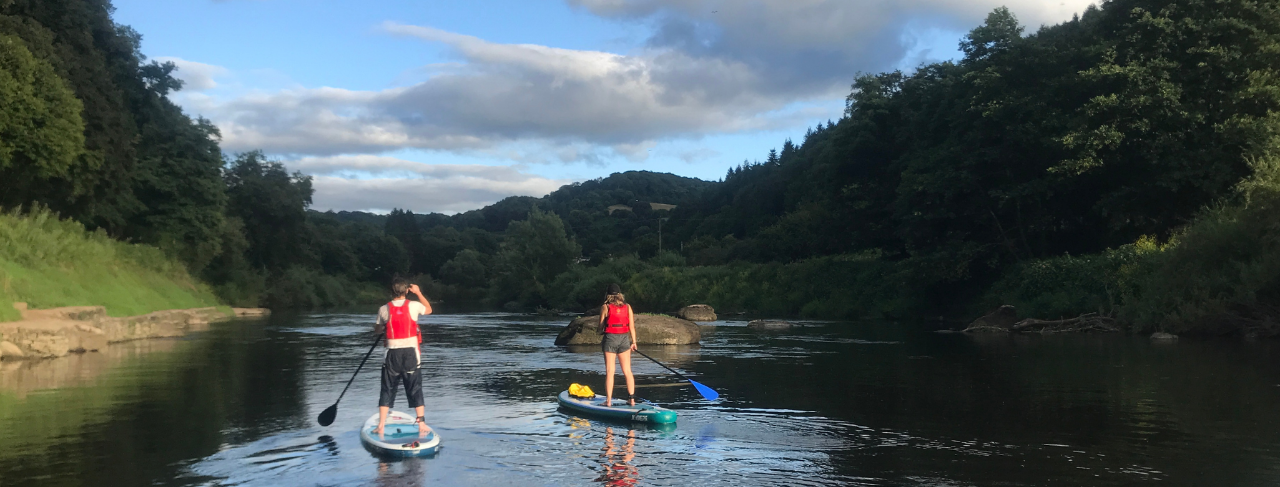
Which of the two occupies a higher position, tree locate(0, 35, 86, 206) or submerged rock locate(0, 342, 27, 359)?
tree locate(0, 35, 86, 206)

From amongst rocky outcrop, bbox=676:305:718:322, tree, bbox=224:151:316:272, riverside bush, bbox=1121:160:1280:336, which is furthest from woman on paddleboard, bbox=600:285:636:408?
tree, bbox=224:151:316:272

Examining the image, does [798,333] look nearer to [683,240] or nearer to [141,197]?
[141,197]

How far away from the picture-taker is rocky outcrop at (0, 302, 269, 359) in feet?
70.5

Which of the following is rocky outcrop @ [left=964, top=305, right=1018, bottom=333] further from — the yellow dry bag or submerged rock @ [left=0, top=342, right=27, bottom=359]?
submerged rock @ [left=0, top=342, right=27, bottom=359]

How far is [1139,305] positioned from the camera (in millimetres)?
32438

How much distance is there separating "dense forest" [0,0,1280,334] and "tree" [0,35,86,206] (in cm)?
8

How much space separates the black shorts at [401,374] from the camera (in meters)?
11.0

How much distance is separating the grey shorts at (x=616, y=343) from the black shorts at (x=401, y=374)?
323 centimetres

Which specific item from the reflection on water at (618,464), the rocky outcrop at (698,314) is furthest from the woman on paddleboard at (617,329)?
the rocky outcrop at (698,314)

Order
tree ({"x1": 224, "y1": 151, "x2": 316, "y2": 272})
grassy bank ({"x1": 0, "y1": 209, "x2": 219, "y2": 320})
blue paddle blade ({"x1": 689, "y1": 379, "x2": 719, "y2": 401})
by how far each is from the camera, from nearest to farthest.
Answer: blue paddle blade ({"x1": 689, "y1": 379, "x2": 719, "y2": 401}) < grassy bank ({"x1": 0, "y1": 209, "x2": 219, "y2": 320}) < tree ({"x1": 224, "y1": 151, "x2": 316, "y2": 272})

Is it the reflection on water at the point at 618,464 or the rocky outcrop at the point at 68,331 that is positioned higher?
the rocky outcrop at the point at 68,331

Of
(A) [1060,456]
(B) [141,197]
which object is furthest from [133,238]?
(A) [1060,456]

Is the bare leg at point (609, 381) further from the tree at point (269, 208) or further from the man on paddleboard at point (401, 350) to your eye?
the tree at point (269, 208)

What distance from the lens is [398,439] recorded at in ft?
34.8
